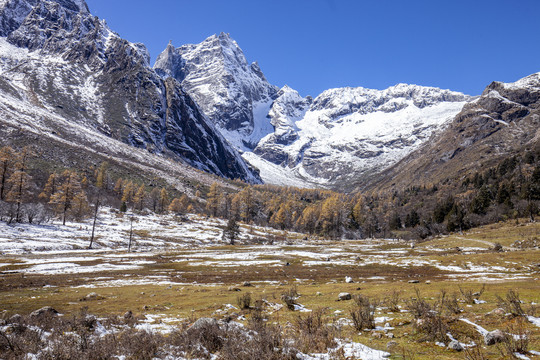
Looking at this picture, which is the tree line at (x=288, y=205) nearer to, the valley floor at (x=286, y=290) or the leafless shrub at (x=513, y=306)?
the valley floor at (x=286, y=290)

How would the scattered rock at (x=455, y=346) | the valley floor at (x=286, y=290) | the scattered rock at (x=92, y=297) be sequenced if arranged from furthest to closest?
the scattered rock at (x=92, y=297)
the valley floor at (x=286, y=290)
the scattered rock at (x=455, y=346)

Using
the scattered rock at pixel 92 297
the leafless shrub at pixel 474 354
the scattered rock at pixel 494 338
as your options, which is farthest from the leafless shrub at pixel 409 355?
the scattered rock at pixel 92 297

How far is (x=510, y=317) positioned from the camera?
1127 centimetres

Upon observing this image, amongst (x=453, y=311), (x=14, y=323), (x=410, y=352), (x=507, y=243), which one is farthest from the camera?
(x=507, y=243)

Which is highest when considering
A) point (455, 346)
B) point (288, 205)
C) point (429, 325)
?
point (288, 205)

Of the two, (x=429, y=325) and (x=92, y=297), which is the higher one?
(x=429, y=325)

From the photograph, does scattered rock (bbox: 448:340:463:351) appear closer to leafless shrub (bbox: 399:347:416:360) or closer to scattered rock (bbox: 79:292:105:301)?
leafless shrub (bbox: 399:347:416:360)

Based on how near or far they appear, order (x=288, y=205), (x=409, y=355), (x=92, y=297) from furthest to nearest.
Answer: (x=288, y=205)
(x=92, y=297)
(x=409, y=355)

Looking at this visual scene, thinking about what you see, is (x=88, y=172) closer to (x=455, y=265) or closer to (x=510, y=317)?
(x=455, y=265)

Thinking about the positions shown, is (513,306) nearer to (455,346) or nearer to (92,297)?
(455,346)

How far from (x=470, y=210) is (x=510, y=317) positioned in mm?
128565

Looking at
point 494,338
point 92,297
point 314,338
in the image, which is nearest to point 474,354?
point 494,338

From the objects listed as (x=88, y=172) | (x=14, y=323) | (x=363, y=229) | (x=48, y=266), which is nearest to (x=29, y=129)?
(x=88, y=172)

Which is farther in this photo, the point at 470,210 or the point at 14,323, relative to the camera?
the point at 470,210
